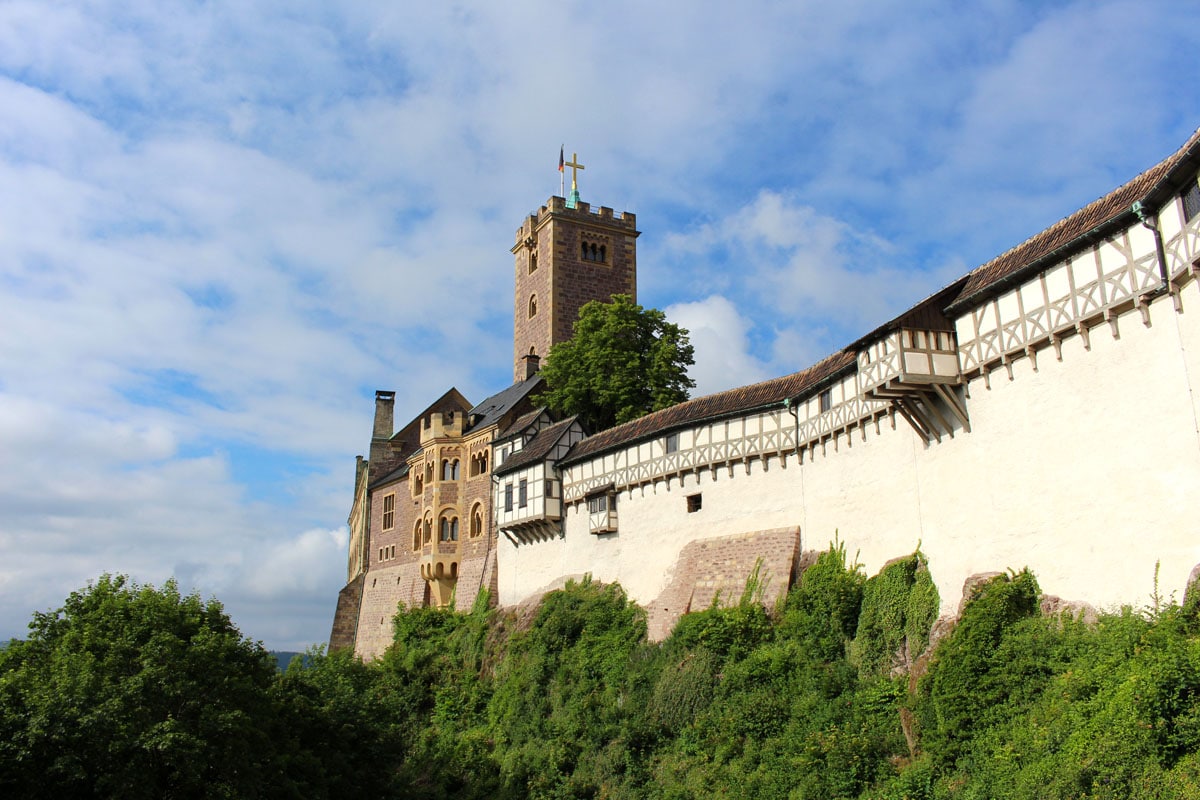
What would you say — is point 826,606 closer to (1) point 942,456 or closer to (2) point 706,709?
(2) point 706,709

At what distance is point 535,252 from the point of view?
58.1 m

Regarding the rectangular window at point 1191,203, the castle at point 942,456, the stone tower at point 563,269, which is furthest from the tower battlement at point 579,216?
the rectangular window at point 1191,203

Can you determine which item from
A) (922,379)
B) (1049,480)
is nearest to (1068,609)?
(1049,480)

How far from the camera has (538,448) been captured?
1652 inches

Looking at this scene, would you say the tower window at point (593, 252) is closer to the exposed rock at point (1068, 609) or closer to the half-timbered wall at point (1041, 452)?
the half-timbered wall at point (1041, 452)

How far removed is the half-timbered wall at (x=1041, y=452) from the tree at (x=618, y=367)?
11.7 m

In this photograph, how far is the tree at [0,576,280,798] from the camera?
65.0 ft

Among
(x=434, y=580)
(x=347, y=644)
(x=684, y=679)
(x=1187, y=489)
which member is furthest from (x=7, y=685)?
(x=347, y=644)

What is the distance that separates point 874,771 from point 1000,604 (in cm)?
427

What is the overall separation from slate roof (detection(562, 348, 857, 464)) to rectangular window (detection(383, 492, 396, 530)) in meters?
17.8

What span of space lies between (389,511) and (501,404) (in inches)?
392

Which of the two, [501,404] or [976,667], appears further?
[501,404]

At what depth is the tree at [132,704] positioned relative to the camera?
65.0 feet

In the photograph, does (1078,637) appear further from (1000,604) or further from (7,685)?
(7,685)
